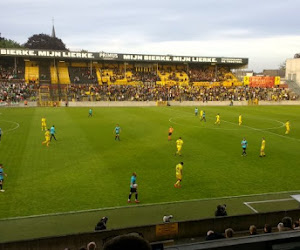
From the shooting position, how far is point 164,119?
Result: 4009 cm

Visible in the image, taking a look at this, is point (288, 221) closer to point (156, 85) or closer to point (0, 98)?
point (0, 98)

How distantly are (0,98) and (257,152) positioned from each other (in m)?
48.1

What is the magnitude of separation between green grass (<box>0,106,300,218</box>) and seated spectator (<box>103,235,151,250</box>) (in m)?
11.2

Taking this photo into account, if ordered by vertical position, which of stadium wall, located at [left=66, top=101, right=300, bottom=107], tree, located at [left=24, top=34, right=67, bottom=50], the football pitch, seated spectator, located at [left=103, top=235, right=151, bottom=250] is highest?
tree, located at [left=24, top=34, right=67, bottom=50]

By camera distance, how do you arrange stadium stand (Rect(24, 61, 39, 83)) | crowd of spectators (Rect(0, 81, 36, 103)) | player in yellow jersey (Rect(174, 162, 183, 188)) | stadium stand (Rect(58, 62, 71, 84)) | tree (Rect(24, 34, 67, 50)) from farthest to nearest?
tree (Rect(24, 34, 67, 50)) < stadium stand (Rect(58, 62, 71, 84)) < stadium stand (Rect(24, 61, 39, 83)) < crowd of spectators (Rect(0, 81, 36, 103)) < player in yellow jersey (Rect(174, 162, 183, 188))

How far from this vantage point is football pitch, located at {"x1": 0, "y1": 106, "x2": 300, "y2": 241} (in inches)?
480

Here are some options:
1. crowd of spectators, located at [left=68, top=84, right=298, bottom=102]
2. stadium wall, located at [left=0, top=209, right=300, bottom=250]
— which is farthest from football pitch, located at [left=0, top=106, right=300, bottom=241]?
crowd of spectators, located at [left=68, top=84, right=298, bottom=102]

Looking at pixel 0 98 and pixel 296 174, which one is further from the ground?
pixel 0 98

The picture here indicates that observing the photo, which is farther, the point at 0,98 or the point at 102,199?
the point at 0,98

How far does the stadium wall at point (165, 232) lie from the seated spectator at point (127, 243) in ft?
22.4

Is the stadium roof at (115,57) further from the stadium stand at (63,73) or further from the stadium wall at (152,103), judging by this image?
the stadium wall at (152,103)

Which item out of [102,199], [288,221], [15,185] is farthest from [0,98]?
[288,221]

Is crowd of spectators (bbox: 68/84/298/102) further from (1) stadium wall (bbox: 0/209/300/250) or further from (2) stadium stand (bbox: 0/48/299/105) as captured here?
(1) stadium wall (bbox: 0/209/300/250)

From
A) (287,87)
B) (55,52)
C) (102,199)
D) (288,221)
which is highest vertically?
(55,52)
